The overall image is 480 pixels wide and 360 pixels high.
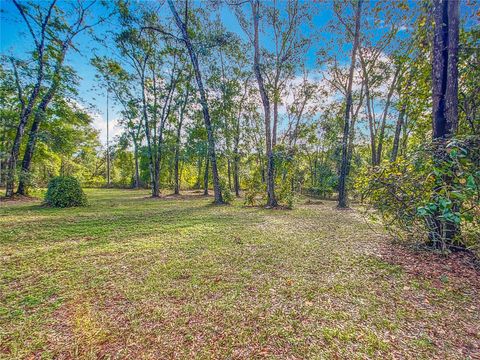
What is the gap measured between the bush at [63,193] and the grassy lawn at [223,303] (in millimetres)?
4045

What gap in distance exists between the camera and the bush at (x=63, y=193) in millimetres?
7246

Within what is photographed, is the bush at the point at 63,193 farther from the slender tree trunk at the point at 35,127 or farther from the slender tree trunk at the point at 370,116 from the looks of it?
the slender tree trunk at the point at 370,116

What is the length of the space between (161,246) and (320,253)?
114 inches

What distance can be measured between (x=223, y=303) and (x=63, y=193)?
827 cm

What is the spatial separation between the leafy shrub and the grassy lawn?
2.47 ft

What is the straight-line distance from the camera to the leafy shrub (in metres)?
2.44

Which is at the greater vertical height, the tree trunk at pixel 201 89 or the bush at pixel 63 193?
the tree trunk at pixel 201 89

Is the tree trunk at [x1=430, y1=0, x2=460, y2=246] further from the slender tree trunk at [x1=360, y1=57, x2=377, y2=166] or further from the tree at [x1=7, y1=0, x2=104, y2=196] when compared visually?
the tree at [x1=7, y1=0, x2=104, y2=196]

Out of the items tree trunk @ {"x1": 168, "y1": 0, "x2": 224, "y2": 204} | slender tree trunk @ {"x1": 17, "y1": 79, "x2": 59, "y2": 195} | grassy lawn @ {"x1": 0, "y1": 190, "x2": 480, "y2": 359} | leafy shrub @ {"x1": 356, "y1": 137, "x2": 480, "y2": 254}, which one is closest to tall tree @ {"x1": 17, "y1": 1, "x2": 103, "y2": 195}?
slender tree trunk @ {"x1": 17, "y1": 79, "x2": 59, "y2": 195}

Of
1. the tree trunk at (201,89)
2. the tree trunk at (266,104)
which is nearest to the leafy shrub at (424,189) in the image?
the tree trunk at (266,104)

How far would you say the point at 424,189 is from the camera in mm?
2857

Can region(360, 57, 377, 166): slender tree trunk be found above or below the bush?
above

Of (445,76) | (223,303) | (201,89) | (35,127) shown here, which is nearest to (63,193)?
(35,127)

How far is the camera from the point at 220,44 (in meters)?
10.1
